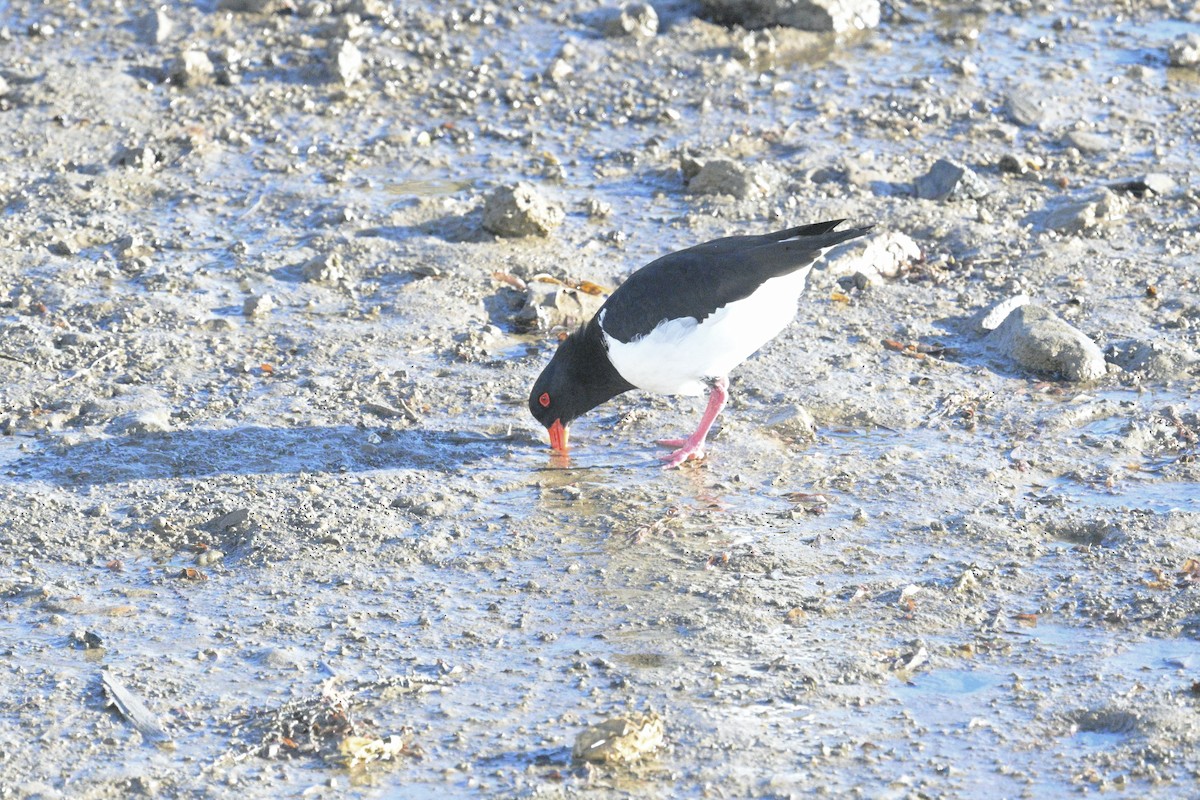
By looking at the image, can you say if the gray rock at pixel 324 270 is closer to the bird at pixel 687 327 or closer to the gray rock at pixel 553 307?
the gray rock at pixel 553 307

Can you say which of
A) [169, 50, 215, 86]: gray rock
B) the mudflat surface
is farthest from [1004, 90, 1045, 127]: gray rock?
[169, 50, 215, 86]: gray rock

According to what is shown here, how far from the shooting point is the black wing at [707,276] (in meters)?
6.20

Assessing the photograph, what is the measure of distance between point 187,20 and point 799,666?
7643 mm

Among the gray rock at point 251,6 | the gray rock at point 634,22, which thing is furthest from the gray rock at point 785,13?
the gray rock at point 251,6

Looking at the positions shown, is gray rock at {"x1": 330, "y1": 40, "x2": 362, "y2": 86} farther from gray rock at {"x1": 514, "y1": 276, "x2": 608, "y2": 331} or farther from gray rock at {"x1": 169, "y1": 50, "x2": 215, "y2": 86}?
gray rock at {"x1": 514, "y1": 276, "x2": 608, "y2": 331}

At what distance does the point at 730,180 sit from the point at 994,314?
1.89 m

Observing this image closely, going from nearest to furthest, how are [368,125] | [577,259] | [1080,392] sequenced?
[1080,392], [577,259], [368,125]

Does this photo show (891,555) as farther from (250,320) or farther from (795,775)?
(250,320)

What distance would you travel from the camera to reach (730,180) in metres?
8.55

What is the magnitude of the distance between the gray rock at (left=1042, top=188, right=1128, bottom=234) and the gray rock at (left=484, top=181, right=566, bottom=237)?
2864 millimetres

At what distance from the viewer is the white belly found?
622 cm

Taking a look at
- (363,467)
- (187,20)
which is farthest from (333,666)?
(187,20)

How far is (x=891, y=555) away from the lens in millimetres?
5676

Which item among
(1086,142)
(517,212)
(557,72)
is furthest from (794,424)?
(557,72)
